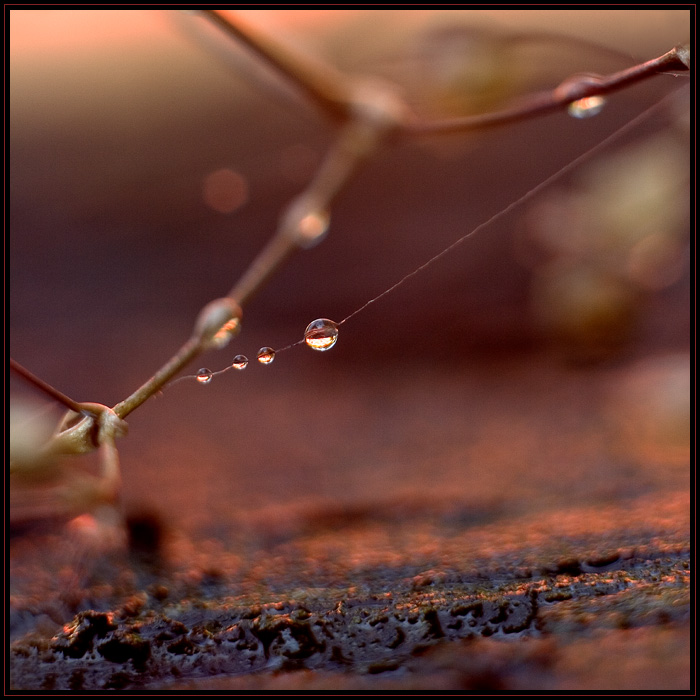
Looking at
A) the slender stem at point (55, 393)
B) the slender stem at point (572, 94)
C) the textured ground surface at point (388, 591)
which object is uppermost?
the slender stem at point (572, 94)

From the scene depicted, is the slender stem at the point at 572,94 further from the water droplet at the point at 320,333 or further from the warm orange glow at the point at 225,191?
the warm orange glow at the point at 225,191

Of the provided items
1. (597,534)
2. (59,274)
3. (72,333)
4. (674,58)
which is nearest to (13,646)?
(597,534)

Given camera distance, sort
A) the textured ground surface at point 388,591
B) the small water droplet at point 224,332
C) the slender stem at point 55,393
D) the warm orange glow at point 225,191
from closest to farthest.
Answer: the textured ground surface at point 388,591 < the slender stem at point 55,393 < the small water droplet at point 224,332 < the warm orange glow at point 225,191

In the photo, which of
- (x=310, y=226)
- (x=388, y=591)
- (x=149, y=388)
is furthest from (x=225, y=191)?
(x=388, y=591)

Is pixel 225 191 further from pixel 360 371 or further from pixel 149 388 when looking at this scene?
pixel 149 388

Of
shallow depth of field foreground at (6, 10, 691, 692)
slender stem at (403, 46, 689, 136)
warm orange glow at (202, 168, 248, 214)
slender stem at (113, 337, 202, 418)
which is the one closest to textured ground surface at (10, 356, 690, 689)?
shallow depth of field foreground at (6, 10, 691, 692)

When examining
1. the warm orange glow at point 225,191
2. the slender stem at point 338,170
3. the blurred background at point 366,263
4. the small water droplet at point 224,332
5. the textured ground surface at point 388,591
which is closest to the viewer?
the textured ground surface at point 388,591

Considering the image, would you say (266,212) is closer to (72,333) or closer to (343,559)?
(72,333)

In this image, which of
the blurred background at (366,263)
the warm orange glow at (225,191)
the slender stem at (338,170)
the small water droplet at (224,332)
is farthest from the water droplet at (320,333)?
the warm orange glow at (225,191)

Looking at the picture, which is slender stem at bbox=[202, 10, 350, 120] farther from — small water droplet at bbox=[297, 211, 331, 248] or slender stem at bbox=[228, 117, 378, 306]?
small water droplet at bbox=[297, 211, 331, 248]
